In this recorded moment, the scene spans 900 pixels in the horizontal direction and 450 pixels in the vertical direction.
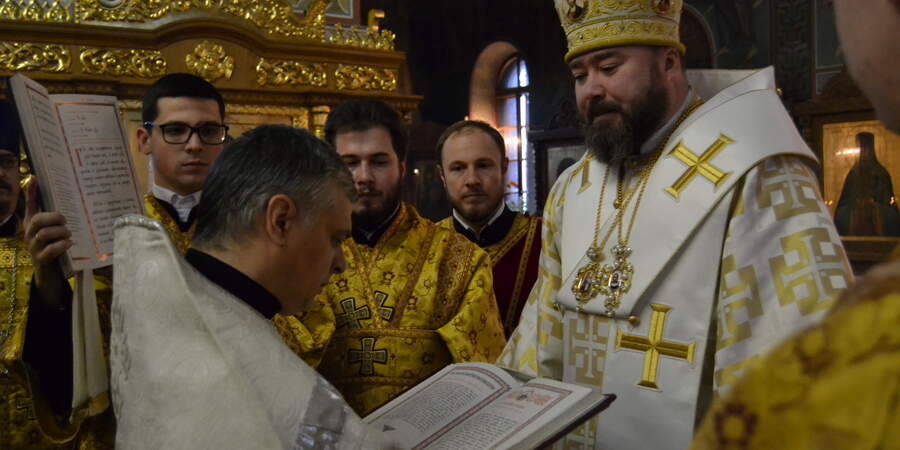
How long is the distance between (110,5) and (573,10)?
176 inches

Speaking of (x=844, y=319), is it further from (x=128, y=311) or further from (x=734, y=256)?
(x=734, y=256)

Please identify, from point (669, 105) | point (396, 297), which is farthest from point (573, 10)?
point (396, 297)

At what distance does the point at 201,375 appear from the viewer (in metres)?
1.39

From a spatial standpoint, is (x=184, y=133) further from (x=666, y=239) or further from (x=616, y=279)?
(x=666, y=239)

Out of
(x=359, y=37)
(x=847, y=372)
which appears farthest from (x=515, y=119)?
(x=847, y=372)

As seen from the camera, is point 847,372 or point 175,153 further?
point 175,153

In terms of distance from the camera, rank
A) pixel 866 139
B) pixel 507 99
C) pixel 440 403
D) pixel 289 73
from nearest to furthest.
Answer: pixel 440 403 → pixel 289 73 → pixel 866 139 → pixel 507 99

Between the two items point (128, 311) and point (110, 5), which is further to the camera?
point (110, 5)

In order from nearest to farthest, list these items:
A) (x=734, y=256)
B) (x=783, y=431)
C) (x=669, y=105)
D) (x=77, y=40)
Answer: (x=783, y=431) < (x=734, y=256) < (x=669, y=105) < (x=77, y=40)

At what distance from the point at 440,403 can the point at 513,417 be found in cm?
25

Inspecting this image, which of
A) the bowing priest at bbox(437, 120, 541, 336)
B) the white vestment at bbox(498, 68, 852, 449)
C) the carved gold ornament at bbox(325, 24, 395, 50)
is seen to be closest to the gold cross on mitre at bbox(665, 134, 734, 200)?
the white vestment at bbox(498, 68, 852, 449)

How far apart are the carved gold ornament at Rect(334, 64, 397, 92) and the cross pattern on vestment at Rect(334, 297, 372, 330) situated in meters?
4.15

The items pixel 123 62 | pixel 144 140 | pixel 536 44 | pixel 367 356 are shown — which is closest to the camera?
pixel 367 356

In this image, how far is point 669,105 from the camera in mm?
2459
